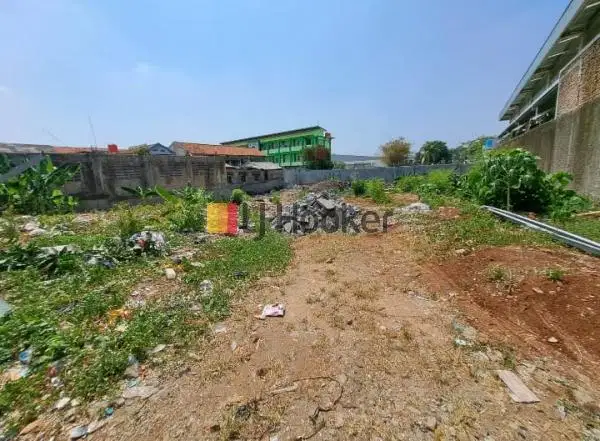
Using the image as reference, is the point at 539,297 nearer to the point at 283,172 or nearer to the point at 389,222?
the point at 389,222

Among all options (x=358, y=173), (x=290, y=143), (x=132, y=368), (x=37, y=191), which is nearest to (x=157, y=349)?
(x=132, y=368)

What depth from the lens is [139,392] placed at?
79.7 inches

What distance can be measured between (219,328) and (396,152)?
31.4 meters

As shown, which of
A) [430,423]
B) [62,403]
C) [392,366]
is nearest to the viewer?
[430,423]

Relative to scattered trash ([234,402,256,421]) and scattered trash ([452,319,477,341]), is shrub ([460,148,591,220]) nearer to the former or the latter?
scattered trash ([452,319,477,341])

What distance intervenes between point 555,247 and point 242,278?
15.6 ft

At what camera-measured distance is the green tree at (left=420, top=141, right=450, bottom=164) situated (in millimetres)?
33656

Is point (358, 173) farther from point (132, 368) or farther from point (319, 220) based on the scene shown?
point (132, 368)

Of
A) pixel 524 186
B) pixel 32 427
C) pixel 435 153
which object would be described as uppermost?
pixel 435 153

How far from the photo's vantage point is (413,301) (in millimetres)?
3250

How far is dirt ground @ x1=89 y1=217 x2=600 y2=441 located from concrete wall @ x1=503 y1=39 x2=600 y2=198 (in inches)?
174

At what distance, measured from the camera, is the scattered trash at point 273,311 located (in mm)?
3039

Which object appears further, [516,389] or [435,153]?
[435,153]

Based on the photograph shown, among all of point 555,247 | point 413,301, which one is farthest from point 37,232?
point 555,247
